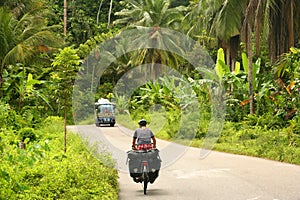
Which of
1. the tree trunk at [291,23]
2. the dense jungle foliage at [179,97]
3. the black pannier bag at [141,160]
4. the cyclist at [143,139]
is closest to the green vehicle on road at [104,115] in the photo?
the dense jungle foliage at [179,97]

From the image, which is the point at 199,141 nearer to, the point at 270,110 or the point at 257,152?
the point at 270,110

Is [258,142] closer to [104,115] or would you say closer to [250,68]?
[250,68]

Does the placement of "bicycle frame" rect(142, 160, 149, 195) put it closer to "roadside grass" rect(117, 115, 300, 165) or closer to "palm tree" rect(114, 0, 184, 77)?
"roadside grass" rect(117, 115, 300, 165)

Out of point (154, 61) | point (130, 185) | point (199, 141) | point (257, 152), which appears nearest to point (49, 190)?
point (130, 185)

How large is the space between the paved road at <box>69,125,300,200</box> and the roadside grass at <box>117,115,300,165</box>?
448mm

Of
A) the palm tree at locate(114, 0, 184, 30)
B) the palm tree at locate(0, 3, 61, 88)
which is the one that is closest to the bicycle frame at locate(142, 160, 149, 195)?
the palm tree at locate(0, 3, 61, 88)

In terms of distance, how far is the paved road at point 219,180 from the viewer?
902 cm

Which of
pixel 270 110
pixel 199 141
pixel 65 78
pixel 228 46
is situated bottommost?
pixel 199 141

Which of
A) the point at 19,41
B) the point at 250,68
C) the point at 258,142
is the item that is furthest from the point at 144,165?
the point at 19,41

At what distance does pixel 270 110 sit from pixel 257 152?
15.6 feet

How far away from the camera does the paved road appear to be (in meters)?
9.02

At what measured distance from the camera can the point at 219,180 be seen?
10.6 m

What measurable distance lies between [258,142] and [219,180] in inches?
206

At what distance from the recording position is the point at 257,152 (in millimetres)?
14656
